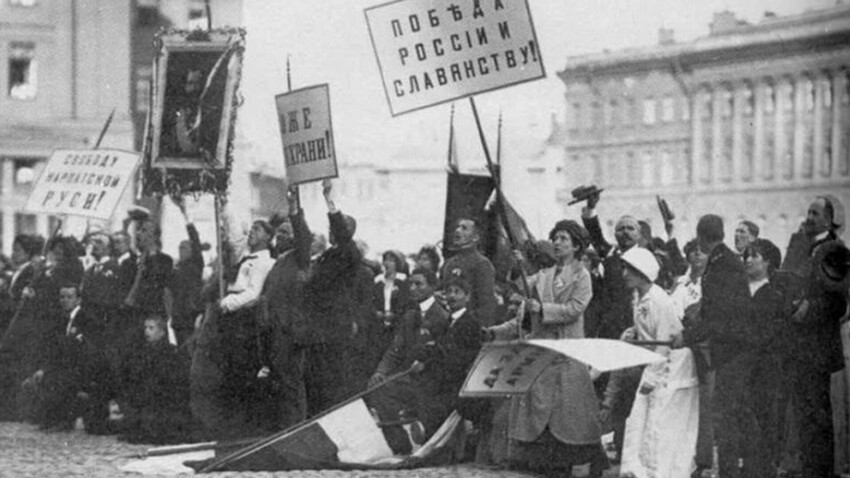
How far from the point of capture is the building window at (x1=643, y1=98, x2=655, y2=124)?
1599cm

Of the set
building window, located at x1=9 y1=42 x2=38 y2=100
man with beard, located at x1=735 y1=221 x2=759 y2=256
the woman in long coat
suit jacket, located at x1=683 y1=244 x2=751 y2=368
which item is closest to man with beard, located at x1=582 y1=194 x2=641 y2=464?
the woman in long coat

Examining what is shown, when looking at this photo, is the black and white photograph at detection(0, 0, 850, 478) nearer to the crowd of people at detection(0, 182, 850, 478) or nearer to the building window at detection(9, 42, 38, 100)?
the crowd of people at detection(0, 182, 850, 478)

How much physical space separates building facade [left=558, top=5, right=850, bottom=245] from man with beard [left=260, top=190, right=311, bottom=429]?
12.9ft

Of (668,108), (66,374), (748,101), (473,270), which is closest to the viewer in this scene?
(473,270)

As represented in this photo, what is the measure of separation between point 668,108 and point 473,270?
5388 mm

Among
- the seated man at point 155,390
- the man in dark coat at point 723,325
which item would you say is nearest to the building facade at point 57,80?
the seated man at point 155,390

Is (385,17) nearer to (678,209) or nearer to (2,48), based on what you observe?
(678,209)

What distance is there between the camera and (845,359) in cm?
1017

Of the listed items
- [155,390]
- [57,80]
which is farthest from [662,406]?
[57,80]

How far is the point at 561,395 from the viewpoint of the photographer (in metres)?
10.3

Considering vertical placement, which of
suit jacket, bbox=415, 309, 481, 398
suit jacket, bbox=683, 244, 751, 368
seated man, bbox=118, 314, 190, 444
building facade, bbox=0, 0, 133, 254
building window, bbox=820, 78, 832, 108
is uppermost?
building facade, bbox=0, 0, 133, 254

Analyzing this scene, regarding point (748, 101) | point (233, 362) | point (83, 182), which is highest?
point (748, 101)

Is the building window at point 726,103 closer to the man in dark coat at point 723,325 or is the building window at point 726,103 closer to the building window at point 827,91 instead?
the building window at point 827,91

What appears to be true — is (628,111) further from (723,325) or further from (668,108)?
(723,325)
